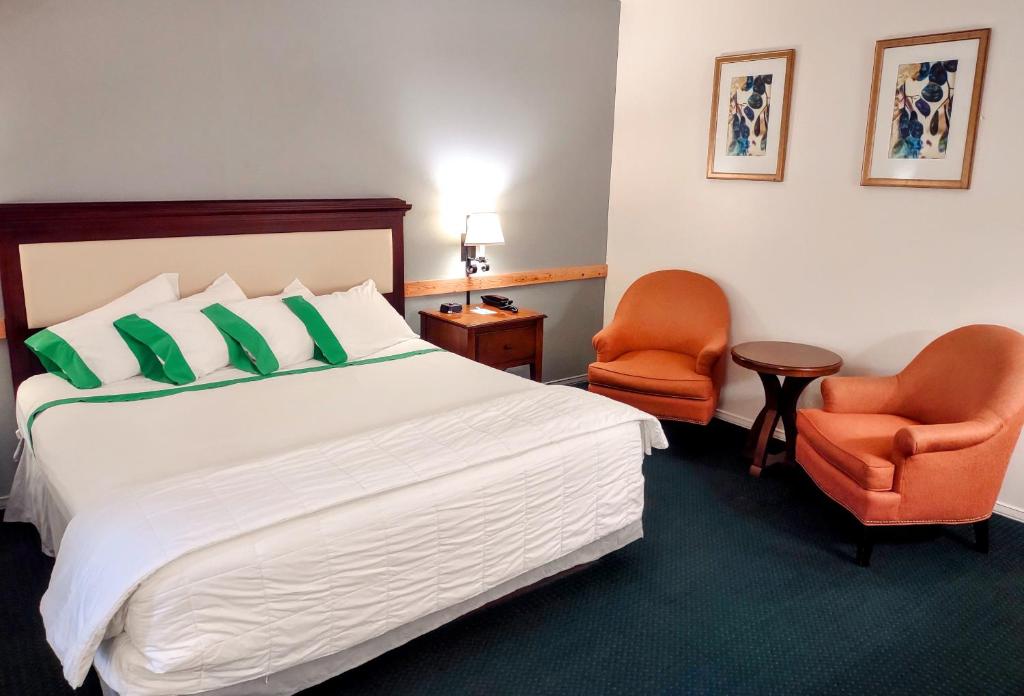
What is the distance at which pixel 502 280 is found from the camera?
187 inches

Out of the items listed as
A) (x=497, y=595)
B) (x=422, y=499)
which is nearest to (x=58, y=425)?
(x=422, y=499)

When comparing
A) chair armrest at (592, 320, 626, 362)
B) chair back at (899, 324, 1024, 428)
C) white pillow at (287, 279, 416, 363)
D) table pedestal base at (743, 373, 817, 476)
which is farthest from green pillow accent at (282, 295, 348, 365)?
chair back at (899, 324, 1024, 428)

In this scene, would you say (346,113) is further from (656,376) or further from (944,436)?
(944,436)

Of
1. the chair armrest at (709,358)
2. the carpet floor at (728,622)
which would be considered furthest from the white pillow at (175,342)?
the chair armrest at (709,358)

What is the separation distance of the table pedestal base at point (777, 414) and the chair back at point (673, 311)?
0.63 metres

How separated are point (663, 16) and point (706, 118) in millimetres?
724

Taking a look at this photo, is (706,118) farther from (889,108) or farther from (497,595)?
(497,595)

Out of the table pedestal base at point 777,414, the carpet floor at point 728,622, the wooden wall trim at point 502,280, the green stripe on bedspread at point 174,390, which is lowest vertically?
the carpet floor at point 728,622

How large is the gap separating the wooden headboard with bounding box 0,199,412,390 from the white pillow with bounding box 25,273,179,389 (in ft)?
0.46

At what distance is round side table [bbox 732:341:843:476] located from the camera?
3689mm

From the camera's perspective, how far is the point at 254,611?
6.26 feet

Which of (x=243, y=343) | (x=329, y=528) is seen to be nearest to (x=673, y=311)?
(x=243, y=343)

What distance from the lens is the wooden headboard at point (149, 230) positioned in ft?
10.1

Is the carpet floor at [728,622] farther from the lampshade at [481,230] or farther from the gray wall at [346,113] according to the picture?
the lampshade at [481,230]
